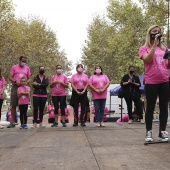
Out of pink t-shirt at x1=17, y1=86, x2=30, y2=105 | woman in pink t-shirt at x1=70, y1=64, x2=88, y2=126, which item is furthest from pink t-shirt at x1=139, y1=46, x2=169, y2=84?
pink t-shirt at x1=17, y1=86, x2=30, y2=105

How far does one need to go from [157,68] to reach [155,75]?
0.11 metres

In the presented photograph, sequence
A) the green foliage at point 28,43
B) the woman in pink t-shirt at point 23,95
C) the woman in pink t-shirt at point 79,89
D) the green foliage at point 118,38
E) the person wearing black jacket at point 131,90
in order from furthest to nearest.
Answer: the green foliage at point 118,38, the green foliage at point 28,43, the person wearing black jacket at point 131,90, the woman in pink t-shirt at point 79,89, the woman in pink t-shirt at point 23,95

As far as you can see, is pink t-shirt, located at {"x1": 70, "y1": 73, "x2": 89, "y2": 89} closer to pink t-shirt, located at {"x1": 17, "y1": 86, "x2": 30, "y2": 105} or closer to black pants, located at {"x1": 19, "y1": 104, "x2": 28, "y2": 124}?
pink t-shirt, located at {"x1": 17, "y1": 86, "x2": 30, "y2": 105}

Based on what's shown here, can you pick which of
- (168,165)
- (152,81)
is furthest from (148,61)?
(168,165)

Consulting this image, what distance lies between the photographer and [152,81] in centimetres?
554

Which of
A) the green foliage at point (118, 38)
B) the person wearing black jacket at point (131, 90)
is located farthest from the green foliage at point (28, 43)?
the person wearing black jacket at point (131, 90)

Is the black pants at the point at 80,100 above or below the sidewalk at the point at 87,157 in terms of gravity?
above

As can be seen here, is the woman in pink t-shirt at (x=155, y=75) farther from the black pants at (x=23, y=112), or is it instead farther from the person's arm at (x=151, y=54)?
the black pants at (x=23, y=112)

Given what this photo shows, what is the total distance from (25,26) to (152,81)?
123 feet

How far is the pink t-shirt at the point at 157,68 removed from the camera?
548cm

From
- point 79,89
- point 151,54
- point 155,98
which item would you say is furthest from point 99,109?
point 151,54

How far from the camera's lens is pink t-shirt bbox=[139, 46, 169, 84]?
216 inches

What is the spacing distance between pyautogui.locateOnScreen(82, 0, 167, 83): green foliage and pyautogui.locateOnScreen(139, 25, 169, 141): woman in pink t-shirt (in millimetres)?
28140

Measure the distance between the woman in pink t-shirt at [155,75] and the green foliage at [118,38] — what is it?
28.1m
